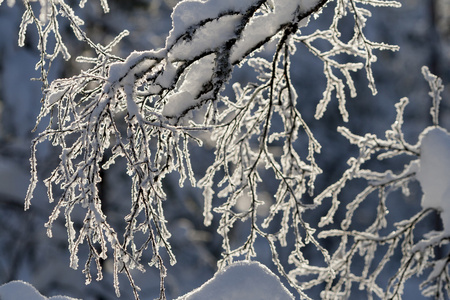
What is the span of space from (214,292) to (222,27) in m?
1.06

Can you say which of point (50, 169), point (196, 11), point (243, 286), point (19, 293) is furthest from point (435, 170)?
point (50, 169)

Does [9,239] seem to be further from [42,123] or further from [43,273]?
[42,123]

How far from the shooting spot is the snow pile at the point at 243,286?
205 cm

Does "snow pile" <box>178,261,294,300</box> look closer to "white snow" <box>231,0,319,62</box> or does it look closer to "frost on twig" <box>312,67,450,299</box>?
"white snow" <box>231,0,319,62</box>

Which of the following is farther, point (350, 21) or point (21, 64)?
point (350, 21)

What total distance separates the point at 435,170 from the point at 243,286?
210cm

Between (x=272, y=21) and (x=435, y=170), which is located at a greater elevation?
(x=272, y=21)

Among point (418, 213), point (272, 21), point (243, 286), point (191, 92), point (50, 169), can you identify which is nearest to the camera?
point (243, 286)

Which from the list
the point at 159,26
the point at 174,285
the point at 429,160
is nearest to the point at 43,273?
the point at 174,285

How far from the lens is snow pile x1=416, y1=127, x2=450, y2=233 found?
3.54 metres

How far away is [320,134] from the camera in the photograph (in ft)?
58.1

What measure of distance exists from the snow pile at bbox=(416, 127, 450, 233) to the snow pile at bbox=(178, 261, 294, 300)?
5.96ft

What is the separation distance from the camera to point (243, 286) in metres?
2.07

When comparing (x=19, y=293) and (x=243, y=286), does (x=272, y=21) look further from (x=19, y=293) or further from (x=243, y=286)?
(x=19, y=293)
